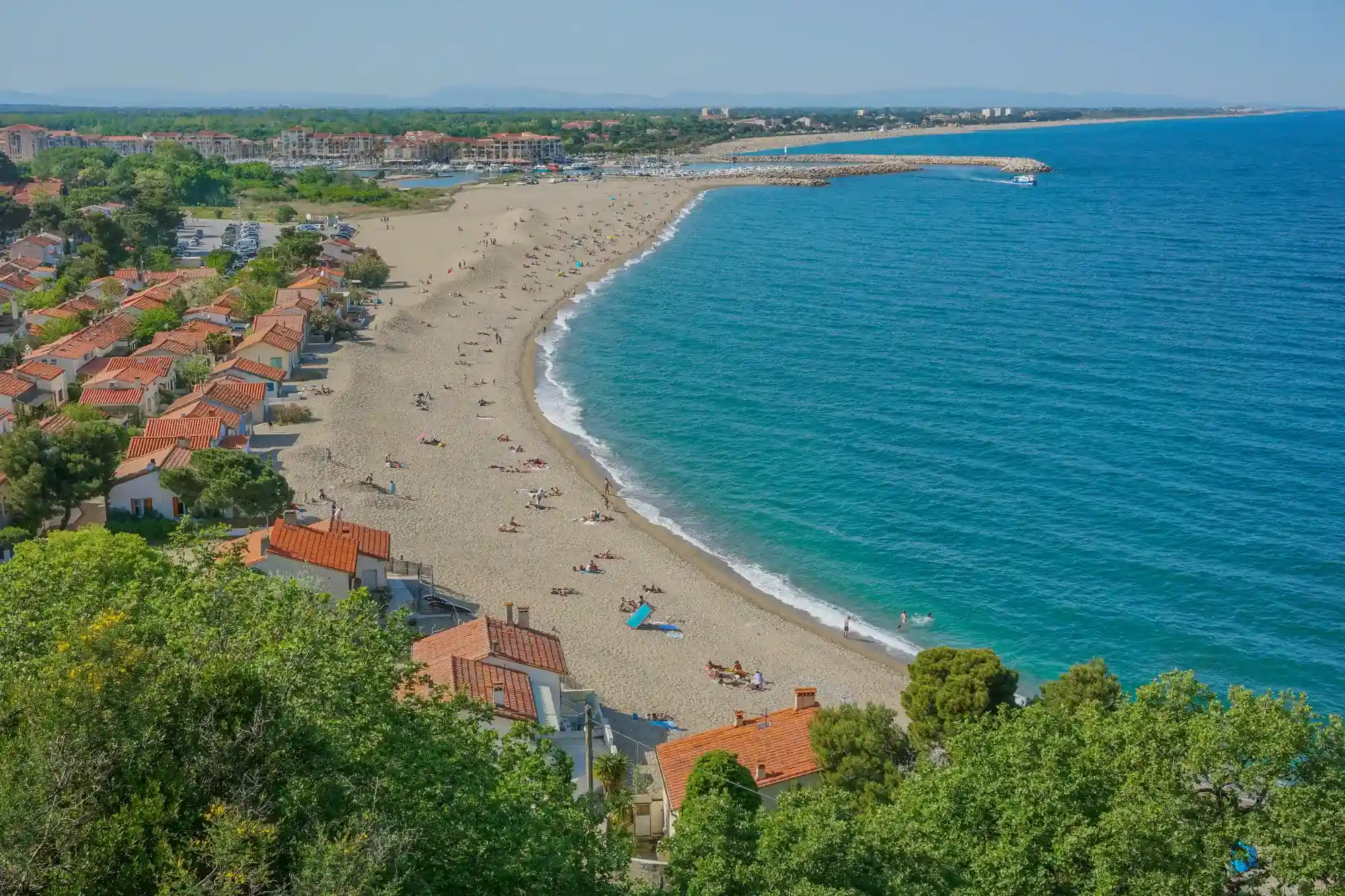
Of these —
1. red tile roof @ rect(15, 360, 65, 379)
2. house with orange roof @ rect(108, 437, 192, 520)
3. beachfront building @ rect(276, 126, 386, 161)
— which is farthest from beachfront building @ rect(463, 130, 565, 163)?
house with orange roof @ rect(108, 437, 192, 520)

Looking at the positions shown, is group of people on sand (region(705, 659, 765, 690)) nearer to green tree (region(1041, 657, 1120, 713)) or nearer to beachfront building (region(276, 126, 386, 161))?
green tree (region(1041, 657, 1120, 713))

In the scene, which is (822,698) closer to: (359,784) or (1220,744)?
(1220,744)

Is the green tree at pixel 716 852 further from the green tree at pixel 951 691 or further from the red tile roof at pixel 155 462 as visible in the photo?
the red tile roof at pixel 155 462

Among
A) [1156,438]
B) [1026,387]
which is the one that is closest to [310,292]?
[1026,387]

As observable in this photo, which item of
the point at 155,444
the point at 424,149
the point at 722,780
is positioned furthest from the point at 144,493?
the point at 424,149

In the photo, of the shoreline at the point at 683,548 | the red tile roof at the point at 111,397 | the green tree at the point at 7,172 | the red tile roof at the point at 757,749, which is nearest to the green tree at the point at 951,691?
the red tile roof at the point at 757,749

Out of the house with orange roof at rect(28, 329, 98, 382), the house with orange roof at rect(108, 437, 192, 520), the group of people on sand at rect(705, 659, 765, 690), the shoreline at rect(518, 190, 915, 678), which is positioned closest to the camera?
the group of people on sand at rect(705, 659, 765, 690)

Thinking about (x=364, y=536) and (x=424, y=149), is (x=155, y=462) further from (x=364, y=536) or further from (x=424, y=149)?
(x=424, y=149)
